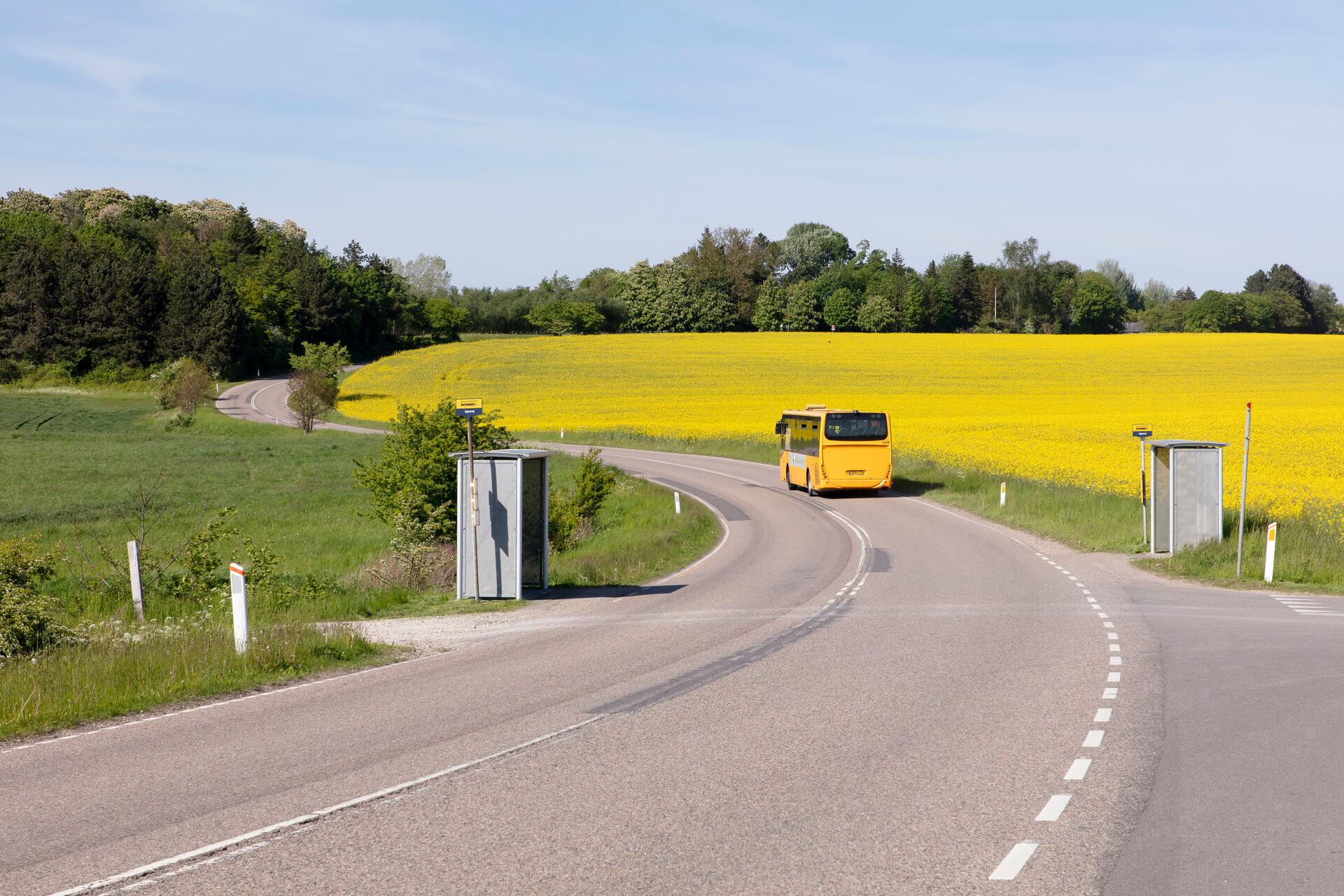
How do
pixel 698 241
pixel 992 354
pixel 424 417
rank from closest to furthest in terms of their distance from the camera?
1. pixel 424 417
2. pixel 992 354
3. pixel 698 241

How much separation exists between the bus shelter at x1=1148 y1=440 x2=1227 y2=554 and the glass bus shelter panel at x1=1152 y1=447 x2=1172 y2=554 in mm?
43

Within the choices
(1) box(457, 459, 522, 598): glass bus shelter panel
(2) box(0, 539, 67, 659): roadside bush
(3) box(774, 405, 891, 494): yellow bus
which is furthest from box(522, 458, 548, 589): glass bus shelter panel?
(3) box(774, 405, 891, 494): yellow bus

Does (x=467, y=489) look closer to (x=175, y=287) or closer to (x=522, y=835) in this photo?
(x=522, y=835)

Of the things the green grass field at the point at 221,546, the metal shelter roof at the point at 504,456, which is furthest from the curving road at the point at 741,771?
the metal shelter roof at the point at 504,456

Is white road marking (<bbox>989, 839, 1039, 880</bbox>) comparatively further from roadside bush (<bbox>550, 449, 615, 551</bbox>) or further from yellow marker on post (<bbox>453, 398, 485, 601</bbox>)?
roadside bush (<bbox>550, 449, 615, 551</bbox>)

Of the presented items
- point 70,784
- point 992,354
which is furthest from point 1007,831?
point 992,354

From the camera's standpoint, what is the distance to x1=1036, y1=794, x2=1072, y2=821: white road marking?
722cm

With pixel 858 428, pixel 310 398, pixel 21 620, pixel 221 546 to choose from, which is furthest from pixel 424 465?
pixel 310 398

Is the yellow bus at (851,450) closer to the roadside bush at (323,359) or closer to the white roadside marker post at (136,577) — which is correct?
the white roadside marker post at (136,577)

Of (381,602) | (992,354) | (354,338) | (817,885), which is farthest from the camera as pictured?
(354,338)

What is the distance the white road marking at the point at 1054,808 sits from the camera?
7218 mm

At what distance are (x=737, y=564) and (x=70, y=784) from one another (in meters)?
17.1

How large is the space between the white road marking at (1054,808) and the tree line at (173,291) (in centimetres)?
10799

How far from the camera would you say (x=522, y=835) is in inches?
273
